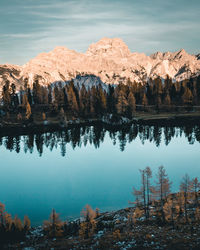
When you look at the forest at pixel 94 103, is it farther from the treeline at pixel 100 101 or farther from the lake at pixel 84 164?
the lake at pixel 84 164

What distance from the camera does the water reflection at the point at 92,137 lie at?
86.4 m

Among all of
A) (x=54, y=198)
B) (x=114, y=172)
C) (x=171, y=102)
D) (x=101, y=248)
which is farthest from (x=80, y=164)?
(x=171, y=102)

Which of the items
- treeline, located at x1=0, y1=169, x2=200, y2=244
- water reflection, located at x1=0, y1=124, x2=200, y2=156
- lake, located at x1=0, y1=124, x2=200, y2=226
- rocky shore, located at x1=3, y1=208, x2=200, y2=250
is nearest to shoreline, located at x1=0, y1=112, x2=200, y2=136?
water reflection, located at x1=0, y1=124, x2=200, y2=156

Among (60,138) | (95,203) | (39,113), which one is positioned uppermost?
(39,113)

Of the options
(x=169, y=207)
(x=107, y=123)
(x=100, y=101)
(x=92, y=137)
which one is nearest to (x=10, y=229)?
(x=169, y=207)

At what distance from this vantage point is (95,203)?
42344 mm

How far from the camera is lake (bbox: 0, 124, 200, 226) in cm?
4359

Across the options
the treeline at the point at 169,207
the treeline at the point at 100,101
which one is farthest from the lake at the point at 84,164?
the treeline at the point at 100,101

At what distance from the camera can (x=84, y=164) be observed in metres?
65.4

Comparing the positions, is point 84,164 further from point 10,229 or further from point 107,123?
point 107,123

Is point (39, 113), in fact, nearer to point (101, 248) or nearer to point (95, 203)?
point (95, 203)

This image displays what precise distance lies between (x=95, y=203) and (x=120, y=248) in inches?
691

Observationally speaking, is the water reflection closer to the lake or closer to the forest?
the lake

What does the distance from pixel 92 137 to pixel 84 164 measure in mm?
32773
